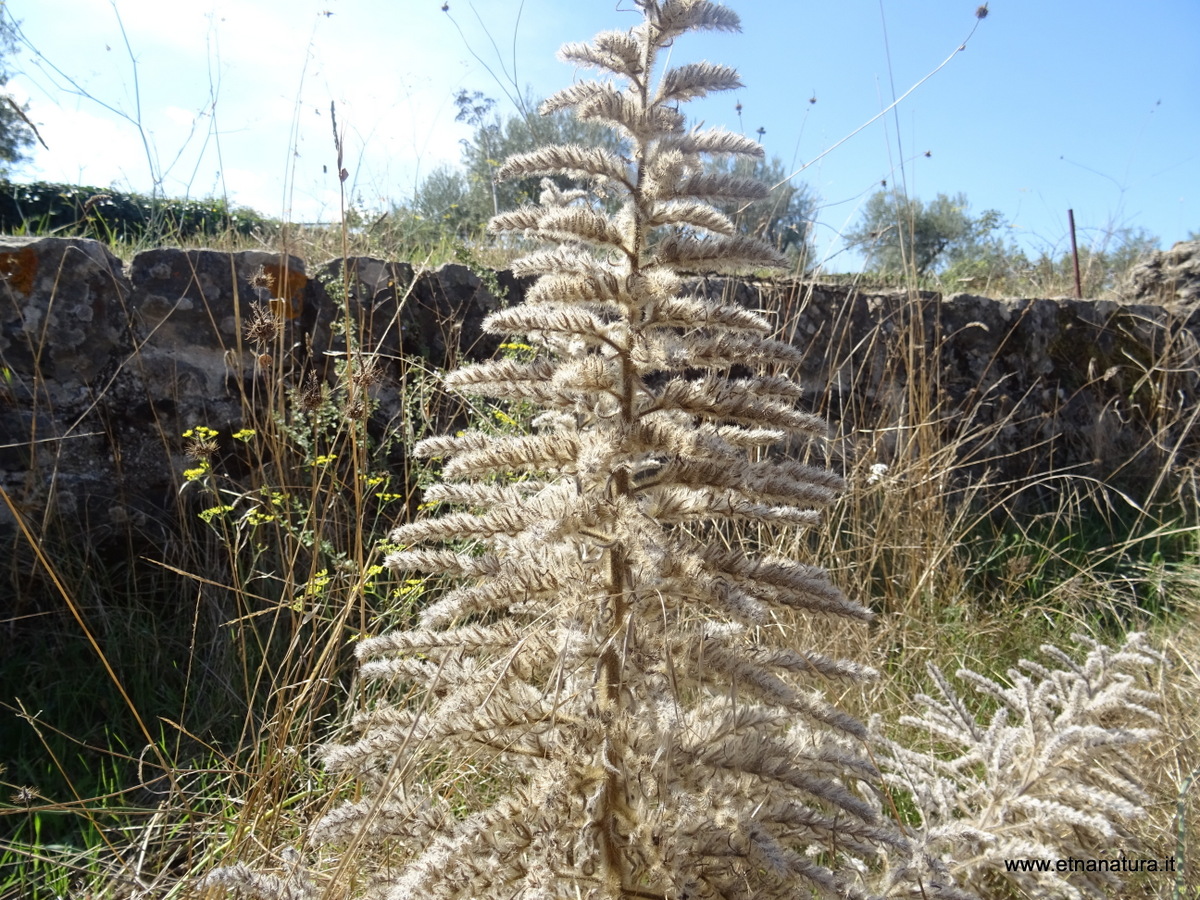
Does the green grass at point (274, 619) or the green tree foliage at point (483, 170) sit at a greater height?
the green tree foliage at point (483, 170)

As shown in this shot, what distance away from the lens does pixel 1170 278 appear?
243 inches

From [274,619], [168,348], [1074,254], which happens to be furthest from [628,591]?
[1074,254]

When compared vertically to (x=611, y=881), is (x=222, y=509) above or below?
above

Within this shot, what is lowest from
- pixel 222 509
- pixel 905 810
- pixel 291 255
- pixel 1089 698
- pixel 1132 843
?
pixel 905 810

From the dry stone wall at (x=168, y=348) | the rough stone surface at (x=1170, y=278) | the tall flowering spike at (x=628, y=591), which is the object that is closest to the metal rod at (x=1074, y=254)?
the rough stone surface at (x=1170, y=278)

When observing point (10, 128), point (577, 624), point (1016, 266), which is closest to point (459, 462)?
point (577, 624)

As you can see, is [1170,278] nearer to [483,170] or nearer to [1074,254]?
[1074,254]

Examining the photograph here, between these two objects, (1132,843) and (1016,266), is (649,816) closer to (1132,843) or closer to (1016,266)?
(1132,843)

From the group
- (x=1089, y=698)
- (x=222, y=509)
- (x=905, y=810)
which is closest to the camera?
(x=1089, y=698)

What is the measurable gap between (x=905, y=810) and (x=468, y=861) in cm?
148

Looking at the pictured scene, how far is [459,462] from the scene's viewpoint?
1.31 metres

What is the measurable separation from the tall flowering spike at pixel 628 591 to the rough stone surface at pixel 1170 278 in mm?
6069

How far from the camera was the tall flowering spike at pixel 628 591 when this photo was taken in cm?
120

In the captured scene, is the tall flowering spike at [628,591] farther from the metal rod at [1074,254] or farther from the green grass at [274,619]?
the metal rod at [1074,254]
